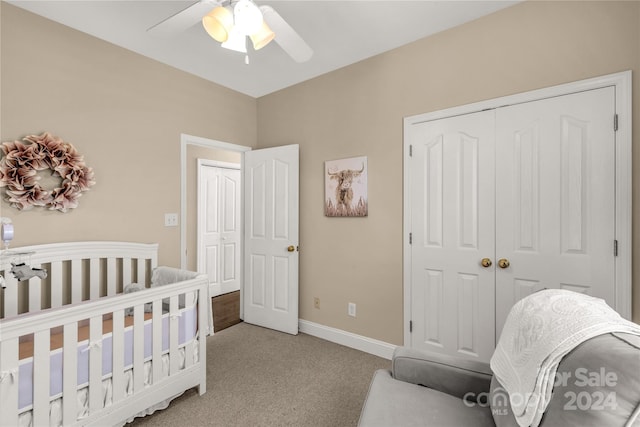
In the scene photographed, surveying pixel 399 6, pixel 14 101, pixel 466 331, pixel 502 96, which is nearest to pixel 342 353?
pixel 466 331

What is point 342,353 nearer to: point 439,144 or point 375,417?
point 375,417

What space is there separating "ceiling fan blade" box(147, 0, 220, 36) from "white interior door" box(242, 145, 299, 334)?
1550mm

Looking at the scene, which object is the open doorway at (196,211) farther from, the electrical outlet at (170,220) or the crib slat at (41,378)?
the crib slat at (41,378)

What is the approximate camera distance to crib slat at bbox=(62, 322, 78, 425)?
143 centimetres

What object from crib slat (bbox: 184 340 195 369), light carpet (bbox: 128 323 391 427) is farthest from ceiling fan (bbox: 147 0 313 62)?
light carpet (bbox: 128 323 391 427)

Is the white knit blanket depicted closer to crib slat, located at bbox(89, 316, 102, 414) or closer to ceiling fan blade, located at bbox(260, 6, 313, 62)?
ceiling fan blade, located at bbox(260, 6, 313, 62)

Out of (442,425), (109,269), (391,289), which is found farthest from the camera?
(391,289)

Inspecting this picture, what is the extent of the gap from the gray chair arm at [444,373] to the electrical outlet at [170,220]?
7.32 feet

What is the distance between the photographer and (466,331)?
216 centimetres

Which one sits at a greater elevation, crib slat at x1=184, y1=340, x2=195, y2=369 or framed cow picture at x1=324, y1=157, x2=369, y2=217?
framed cow picture at x1=324, y1=157, x2=369, y2=217

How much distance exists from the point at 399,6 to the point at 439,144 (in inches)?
37.8

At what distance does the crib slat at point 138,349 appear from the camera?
1.68m

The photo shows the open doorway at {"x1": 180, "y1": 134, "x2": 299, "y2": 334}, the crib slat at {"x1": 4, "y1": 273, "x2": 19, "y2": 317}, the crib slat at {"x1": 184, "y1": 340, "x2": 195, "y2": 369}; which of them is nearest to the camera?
the crib slat at {"x1": 4, "y1": 273, "x2": 19, "y2": 317}

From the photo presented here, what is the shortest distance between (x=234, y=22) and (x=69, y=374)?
1858 millimetres
